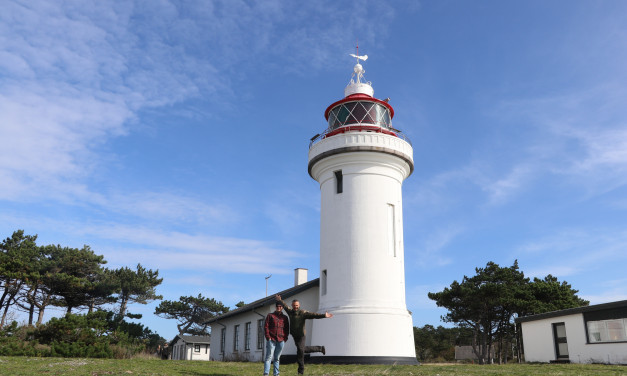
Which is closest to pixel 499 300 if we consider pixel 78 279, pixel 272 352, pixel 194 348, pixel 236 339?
pixel 236 339

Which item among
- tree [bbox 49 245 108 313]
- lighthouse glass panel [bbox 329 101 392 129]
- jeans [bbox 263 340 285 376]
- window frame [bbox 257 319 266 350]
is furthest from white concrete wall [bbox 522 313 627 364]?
tree [bbox 49 245 108 313]

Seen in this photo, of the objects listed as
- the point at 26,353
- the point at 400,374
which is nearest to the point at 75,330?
the point at 26,353

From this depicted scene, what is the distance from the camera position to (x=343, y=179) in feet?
67.5

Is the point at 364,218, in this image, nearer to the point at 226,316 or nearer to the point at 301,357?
the point at 301,357

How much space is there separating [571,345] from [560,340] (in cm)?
116

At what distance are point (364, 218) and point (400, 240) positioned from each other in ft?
6.46

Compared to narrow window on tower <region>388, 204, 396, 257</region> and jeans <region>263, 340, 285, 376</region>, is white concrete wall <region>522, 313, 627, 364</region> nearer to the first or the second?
narrow window on tower <region>388, 204, 396, 257</region>

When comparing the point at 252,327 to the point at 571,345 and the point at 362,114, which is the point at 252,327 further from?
the point at 571,345

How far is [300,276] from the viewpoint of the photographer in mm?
28266

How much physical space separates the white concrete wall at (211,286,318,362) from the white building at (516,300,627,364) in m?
10.3

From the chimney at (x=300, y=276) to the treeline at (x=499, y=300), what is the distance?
37.6ft

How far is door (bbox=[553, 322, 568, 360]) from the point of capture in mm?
20659

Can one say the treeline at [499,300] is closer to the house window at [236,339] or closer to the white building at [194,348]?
the house window at [236,339]

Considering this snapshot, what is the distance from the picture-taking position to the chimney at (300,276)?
28.2 metres
